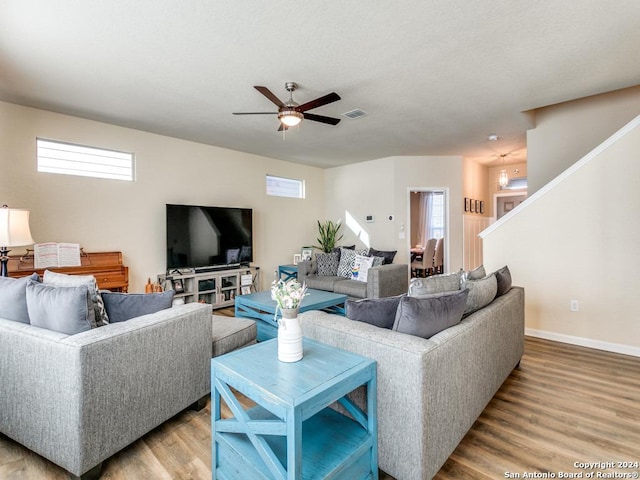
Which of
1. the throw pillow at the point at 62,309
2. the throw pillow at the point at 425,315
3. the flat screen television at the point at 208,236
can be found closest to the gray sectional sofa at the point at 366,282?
the flat screen television at the point at 208,236

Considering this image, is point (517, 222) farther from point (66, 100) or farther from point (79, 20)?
point (66, 100)

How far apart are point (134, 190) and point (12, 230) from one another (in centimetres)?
178

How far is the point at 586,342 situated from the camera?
10.5 feet

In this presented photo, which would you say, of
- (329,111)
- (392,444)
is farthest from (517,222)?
(392,444)

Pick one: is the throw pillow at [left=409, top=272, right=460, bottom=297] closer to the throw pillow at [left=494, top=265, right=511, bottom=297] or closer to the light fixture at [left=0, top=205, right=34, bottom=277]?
the throw pillow at [left=494, top=265, right=511, bottom=297]

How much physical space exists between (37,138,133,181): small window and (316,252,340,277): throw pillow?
290 centimetres

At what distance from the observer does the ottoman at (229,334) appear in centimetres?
224

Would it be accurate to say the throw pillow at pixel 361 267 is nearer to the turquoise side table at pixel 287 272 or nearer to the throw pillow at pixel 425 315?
the turquoise side table at pixel 287 272

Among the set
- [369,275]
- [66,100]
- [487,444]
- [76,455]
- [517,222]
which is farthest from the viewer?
[369,275]

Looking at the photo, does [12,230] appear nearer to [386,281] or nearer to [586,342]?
[386,281]

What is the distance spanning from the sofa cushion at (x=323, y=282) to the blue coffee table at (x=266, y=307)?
86 centimetres

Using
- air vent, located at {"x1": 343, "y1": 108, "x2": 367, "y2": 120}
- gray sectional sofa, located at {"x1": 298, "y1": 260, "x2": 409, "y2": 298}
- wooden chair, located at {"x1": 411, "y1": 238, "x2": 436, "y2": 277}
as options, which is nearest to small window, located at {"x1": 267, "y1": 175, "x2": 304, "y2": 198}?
gray sectional sofa, located at {"x1": 298, "y1": 260, "x2": 409, "y2": 298}

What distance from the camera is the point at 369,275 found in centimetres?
432

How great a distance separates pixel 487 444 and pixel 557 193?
9.21ft
